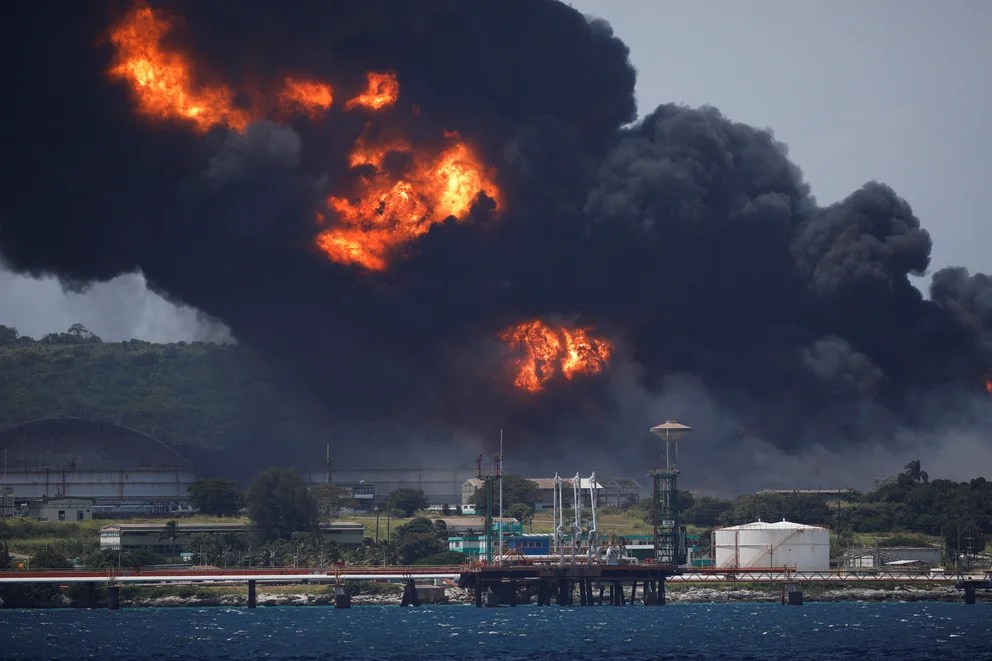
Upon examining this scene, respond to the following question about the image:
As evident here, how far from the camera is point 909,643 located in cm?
14688

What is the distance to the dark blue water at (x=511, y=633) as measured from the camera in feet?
461

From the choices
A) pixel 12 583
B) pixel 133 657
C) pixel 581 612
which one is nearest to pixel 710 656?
pixel 133 657

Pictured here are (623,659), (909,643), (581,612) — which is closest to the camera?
(623,659)

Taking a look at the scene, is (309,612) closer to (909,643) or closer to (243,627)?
(243,627)

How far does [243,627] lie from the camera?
16950cm

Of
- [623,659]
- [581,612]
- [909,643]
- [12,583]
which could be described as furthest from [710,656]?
[12,583]

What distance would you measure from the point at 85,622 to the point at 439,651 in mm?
49693

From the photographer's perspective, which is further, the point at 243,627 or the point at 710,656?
the point at 243,627

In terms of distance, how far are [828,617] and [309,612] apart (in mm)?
52499

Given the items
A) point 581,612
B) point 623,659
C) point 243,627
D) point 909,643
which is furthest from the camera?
point 581,612

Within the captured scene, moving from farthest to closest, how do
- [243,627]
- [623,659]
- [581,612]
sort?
[581,612] → [243,627] → [623,659]

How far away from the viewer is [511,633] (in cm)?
16038

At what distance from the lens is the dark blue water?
140m

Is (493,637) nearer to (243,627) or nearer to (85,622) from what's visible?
(243,627)
